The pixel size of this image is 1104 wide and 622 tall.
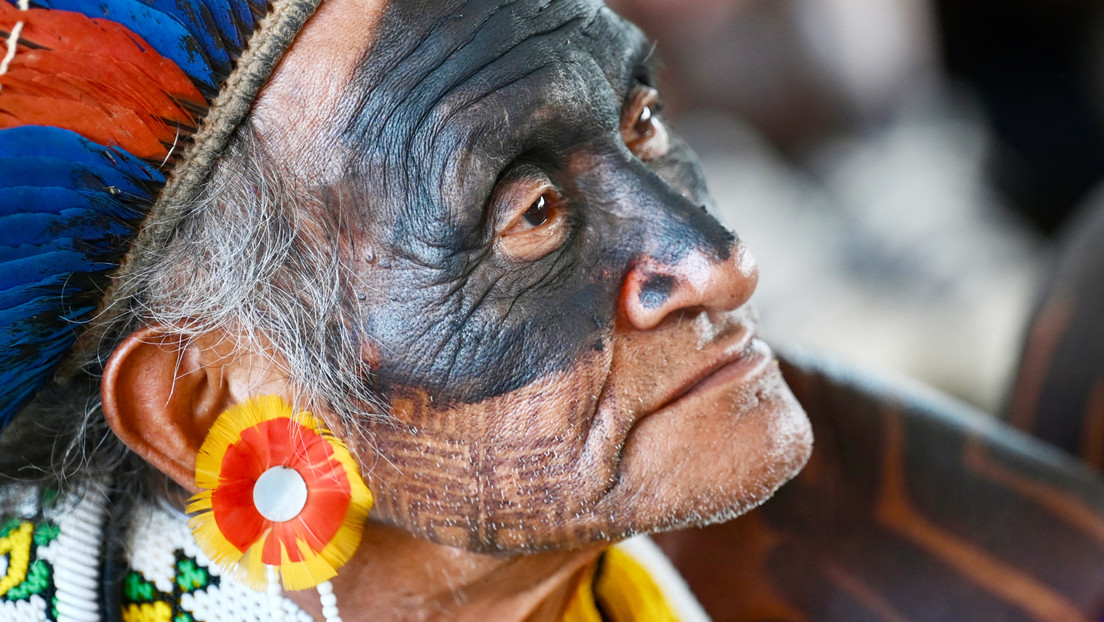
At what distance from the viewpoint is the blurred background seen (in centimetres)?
367

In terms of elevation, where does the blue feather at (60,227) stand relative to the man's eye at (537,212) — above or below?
above

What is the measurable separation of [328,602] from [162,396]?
0.34 m

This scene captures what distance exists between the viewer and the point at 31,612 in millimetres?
1140

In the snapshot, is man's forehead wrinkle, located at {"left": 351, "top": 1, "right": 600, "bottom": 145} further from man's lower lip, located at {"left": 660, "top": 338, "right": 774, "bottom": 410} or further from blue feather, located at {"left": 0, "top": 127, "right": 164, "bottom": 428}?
man's lower lip, located at {"left": 660, "top": 338, "right": 774, "bottom": 410}

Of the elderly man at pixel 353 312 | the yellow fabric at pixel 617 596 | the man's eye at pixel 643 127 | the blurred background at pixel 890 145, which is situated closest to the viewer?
the elderly man at pixel 353 312

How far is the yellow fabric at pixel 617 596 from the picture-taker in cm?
156

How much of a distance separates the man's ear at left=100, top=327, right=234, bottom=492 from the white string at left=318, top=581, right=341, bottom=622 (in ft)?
0.68

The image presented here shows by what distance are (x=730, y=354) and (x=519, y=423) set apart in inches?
11.3

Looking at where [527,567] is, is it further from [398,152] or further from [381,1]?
[381,1]

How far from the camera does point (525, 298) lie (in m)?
1.11

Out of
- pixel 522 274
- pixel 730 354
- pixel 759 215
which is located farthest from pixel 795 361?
pixel 759 215

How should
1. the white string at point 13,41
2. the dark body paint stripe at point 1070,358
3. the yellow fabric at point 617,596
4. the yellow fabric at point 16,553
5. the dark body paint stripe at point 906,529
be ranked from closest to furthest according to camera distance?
1. the white string at point 13,41
2. the yellow fabric at point 16,553
3. the yellow fabric at point 617,596
4. the dark body paint stripe at point 906,529
5. the dark body paint stripe at point 1070,358

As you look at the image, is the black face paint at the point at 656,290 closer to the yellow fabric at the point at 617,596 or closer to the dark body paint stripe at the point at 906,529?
the yellow fabric at the point at 617,596

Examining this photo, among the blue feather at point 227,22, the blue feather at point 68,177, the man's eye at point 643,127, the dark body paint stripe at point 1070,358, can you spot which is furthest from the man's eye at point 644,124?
the dark body paint stripe at point 1070,358
